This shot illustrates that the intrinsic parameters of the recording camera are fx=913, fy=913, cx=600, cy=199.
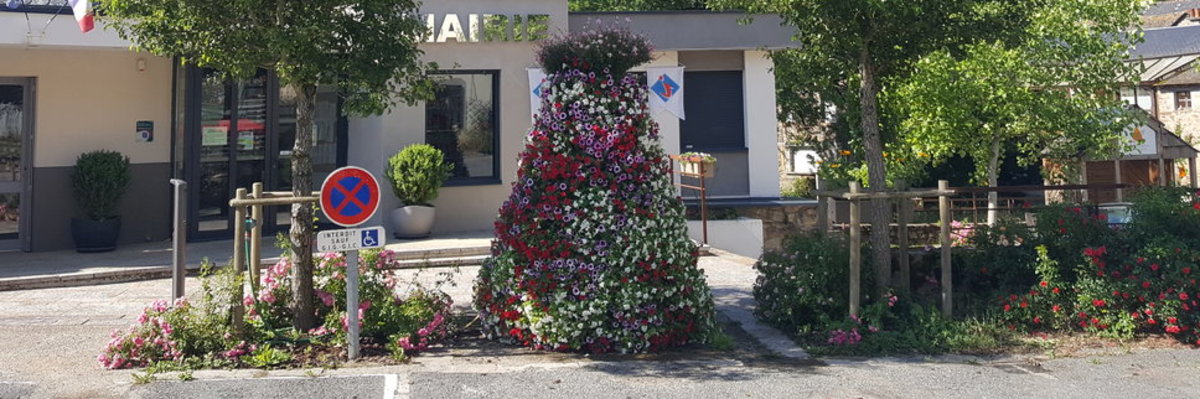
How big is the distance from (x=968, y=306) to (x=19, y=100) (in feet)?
39.3

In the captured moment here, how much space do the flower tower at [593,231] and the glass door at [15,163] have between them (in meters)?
8.17

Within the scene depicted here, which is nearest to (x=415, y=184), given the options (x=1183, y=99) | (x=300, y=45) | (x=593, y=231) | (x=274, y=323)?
→ (x=274, y=323)

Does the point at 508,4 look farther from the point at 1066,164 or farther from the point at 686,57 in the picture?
the point at 1066,164

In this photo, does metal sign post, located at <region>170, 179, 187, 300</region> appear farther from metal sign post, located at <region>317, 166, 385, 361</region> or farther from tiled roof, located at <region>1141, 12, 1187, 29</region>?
tiled roof, located at <region>1141, 12, 1187, 29</region>

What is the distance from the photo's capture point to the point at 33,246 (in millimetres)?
12203

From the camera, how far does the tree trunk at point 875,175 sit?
8.33 meters

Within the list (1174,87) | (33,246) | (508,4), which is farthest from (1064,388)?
(1174,87)

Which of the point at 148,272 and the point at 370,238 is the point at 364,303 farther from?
the point at 148,272

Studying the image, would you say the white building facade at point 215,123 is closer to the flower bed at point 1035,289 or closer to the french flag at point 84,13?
the french flag at point 84,13

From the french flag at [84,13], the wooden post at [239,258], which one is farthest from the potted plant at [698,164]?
the french flag at [84,13]

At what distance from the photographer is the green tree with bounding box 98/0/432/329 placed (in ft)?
23.9

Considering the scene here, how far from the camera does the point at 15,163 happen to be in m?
12.3

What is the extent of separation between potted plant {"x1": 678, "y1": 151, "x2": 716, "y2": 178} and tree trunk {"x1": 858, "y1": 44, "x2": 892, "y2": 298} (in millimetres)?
5195

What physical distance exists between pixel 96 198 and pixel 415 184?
4.17 meters
